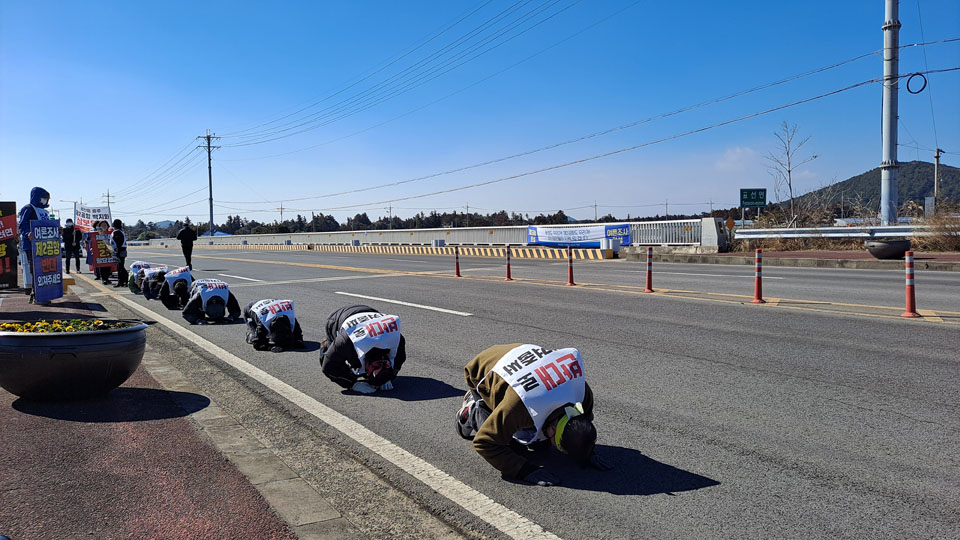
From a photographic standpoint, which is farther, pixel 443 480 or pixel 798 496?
pixel 443 480

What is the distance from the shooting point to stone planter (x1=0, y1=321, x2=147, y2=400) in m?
4.91

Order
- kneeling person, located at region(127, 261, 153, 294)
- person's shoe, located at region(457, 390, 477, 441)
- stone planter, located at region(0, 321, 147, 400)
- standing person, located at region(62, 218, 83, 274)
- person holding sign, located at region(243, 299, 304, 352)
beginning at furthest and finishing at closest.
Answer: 1. standing person, located at region(62, 218, 83, 274)
2. kneeling person, located at region(127, 261, 153, 294)
3. person holding sign, located at region(243, 299, 304, 352)
4. stone planter, located at region(0, 321, 147, 400)
5. person's shoe, located at region(457, 390, 477, 441)

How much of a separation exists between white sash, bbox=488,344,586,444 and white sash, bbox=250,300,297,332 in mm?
4595

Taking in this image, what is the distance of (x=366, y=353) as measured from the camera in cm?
563

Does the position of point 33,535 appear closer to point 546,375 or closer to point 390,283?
point 546,375

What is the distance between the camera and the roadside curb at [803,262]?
17953mm

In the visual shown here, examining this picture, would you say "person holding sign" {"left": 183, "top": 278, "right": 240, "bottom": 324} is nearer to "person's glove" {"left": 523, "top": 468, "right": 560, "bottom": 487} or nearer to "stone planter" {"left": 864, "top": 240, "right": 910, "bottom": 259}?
"person's glove" {"left": 523, "top": 468, "right": 560, "bottom": 487}

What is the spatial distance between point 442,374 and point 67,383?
328 cm

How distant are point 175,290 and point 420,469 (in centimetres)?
971

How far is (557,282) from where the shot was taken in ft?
52.4

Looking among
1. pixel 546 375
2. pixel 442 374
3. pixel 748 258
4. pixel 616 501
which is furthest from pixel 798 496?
pixel 748 258

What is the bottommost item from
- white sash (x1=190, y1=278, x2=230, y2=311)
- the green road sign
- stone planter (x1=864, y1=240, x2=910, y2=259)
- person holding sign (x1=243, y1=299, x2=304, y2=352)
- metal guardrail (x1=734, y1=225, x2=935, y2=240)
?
person holding sign (x1=243, y1=299, x2=304, y2=352)

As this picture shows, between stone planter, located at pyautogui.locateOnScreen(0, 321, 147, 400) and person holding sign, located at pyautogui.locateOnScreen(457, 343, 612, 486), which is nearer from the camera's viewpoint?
person holding sign, located at pyautogui.locateOnScreen(457, 343, 612, 486)

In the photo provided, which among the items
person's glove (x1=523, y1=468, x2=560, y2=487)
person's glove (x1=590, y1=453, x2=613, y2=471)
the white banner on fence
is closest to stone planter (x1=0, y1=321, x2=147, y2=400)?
person's glove (x1=523, y1=468, x2=560, y2=487)
